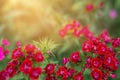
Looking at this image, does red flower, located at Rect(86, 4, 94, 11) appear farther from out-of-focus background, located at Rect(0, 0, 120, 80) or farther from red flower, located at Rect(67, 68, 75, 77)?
red flower, located at Rect(67, 68, 75, 77)

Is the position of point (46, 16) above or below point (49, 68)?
above

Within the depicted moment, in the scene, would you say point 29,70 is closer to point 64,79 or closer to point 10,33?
point 64,79

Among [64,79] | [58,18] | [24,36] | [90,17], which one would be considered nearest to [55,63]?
[64,79]

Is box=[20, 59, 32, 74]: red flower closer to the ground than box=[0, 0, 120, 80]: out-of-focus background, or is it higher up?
closer to the ground

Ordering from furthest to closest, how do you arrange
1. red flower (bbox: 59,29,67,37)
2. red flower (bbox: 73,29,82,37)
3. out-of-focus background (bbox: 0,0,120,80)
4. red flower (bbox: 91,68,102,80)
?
out-of-focus background (bbox: 0,0,120,80) < red flower (bbox: 59,29,67,37) < red flower (bbox: 73,29,82,37) < red flower (bbox: 91,68,102,80)

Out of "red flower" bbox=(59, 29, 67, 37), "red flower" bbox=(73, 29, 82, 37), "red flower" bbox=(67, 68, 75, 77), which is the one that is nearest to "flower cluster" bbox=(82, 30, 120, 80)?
"red flower" bbox=(67, 68, 75, 77)

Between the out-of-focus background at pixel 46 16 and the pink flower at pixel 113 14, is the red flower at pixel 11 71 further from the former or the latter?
the pink flower at pixel 113 14

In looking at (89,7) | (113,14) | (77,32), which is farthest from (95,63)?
(113,14)

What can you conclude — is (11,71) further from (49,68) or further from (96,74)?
(96,74)
